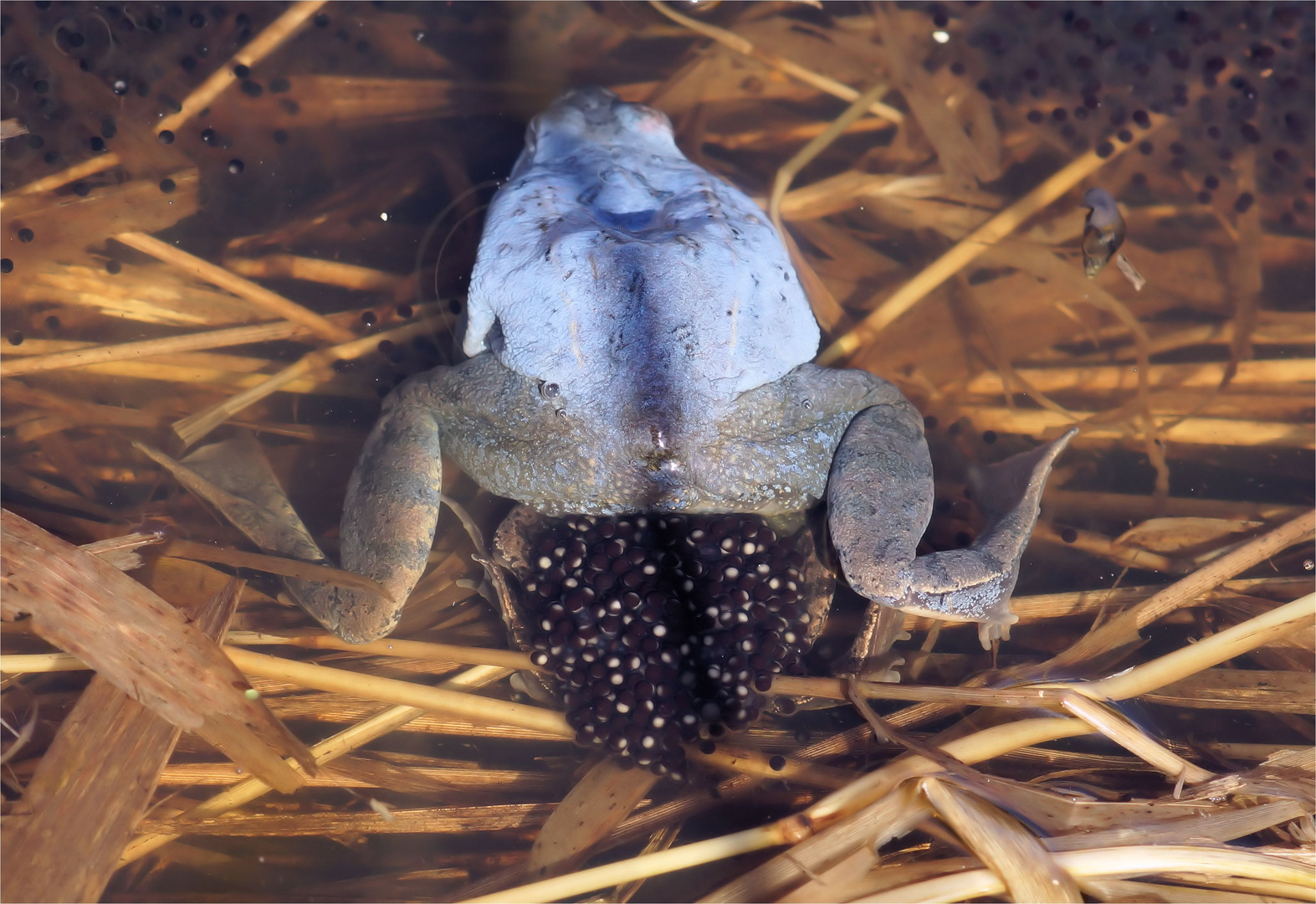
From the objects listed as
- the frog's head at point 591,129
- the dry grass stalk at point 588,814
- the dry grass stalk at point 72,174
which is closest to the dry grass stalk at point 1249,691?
the dry grass stalk at point 588,814

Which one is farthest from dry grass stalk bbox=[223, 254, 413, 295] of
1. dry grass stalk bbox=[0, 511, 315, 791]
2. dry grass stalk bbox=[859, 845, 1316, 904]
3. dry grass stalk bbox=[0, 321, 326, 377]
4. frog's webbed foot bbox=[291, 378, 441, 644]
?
dry grass stalk bbox=[859, 845, 1316, 904]

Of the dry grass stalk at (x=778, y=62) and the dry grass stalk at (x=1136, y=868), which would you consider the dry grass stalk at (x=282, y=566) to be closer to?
the dry grass stalk at (x=1136, y=868)

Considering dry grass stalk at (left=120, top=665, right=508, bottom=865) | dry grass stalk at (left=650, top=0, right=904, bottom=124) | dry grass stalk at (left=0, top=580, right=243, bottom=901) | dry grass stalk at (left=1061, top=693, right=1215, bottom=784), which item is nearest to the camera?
dry grass stalk at (left=0, top=580, right=243, bottom=901)

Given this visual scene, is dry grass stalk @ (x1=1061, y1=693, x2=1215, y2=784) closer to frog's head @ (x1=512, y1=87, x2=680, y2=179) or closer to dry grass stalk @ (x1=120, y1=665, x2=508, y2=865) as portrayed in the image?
dry grass stalk @ (x1=120, y1=665, x2=508, y2=865)

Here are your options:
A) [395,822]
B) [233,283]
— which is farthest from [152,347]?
[395,822]

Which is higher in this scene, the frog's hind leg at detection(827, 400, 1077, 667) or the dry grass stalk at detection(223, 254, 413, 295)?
the dry grass stalk at detection(223, 254, 413, 295)

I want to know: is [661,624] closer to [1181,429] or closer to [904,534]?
[904,534]

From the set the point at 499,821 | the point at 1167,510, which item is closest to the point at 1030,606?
the point at 1167,510
